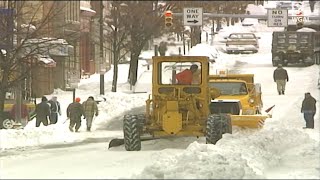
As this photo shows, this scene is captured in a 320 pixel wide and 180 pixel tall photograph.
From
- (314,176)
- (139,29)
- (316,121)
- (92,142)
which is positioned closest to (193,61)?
(92,142)

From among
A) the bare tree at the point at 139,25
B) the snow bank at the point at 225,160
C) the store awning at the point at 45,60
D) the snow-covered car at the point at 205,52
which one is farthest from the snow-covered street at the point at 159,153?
the snow-covered car at the point at 205,52

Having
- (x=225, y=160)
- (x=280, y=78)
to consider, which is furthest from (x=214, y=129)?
(x=280, y=78)

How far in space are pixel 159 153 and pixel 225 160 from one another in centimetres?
291

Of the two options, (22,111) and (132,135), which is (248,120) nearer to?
(132,135)

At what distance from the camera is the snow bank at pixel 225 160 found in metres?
9.88

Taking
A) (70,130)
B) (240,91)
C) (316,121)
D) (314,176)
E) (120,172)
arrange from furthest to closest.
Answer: (316,121)
(70,130)
(240,91)
(120,172)
(314,176)

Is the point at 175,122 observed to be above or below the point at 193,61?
below

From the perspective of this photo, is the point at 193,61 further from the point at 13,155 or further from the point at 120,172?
the point at 120,172

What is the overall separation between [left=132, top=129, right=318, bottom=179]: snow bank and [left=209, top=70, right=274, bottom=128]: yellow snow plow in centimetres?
183

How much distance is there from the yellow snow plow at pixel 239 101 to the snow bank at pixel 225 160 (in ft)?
6.00

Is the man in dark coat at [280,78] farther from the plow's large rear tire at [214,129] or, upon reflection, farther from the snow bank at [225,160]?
the plow's large rear tire at [214,129]

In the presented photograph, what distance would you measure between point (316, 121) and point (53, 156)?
1257 centimetres

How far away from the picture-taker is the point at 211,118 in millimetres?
15586

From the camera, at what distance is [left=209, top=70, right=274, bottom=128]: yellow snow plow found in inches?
693
